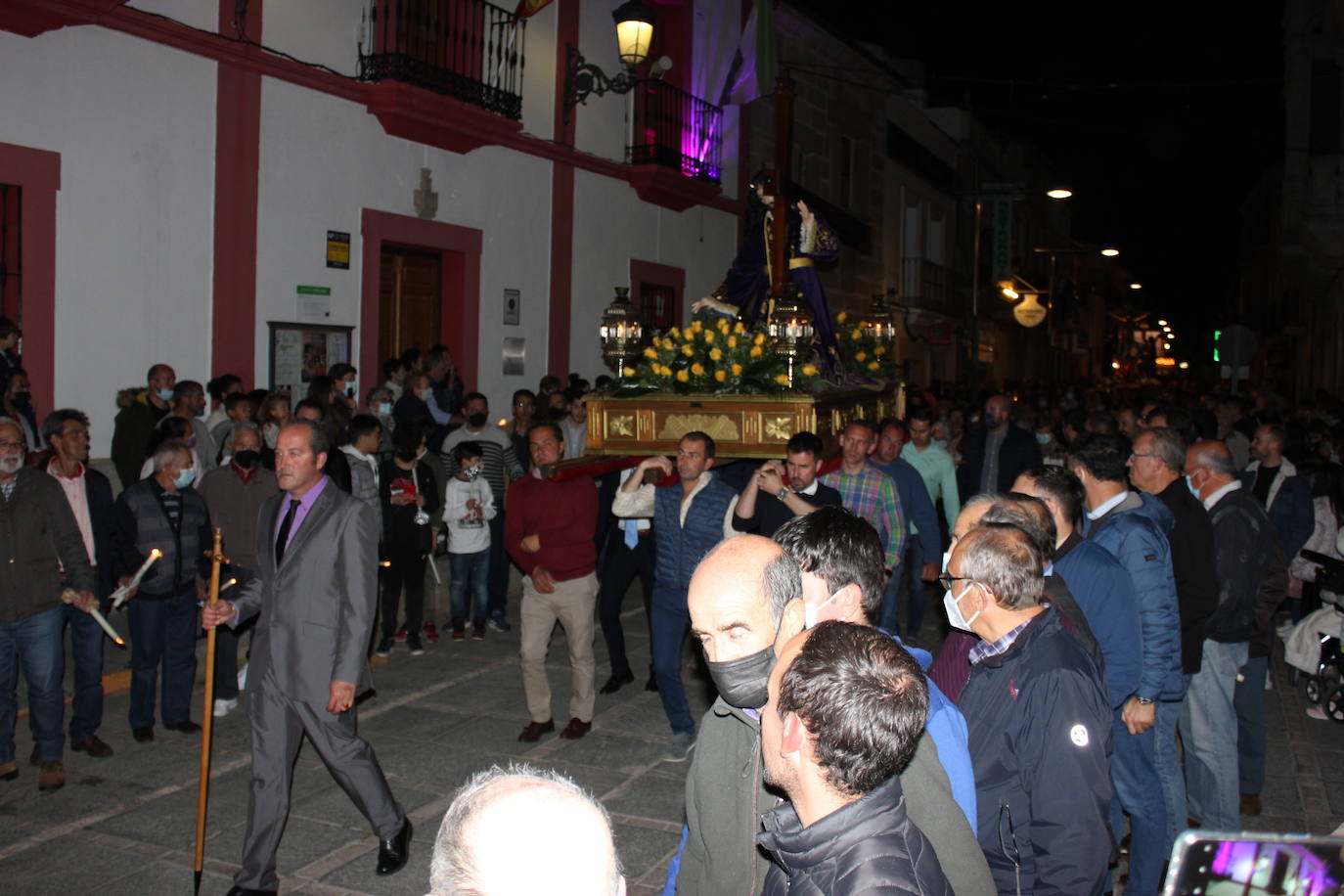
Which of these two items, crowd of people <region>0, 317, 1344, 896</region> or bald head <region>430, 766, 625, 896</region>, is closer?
bald head <region>430, 766, 625, 896</region>

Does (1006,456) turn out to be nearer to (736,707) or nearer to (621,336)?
(621,336)

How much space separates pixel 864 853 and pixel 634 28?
1256 cm

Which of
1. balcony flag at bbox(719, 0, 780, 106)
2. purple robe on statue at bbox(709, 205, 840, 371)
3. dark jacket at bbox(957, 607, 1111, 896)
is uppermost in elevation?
balcony flag at bbox(719, 0, 780, 106)

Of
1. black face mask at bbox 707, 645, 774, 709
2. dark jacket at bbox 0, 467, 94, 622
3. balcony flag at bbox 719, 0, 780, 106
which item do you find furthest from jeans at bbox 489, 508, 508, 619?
balcony flag at bbox 719, 0, 780, 106

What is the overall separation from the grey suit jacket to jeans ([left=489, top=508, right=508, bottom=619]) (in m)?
5.21

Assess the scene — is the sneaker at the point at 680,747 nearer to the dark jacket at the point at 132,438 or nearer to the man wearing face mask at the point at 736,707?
the man wearing face mask at the point at 736,707

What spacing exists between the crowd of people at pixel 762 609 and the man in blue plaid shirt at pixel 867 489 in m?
0.03

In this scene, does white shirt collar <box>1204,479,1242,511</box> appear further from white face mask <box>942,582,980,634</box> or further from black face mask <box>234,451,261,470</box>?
black face mask <box>234,451,261,470</box>

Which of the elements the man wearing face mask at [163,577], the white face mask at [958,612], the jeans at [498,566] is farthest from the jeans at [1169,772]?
the jeans at [498,566]

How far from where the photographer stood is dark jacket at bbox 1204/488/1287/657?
5.88 m

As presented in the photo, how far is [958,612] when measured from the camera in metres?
3.69

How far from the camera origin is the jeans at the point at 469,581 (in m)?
10.1

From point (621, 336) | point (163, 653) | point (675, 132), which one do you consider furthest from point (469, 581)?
point (675, 132)

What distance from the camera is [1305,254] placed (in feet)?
74.9
